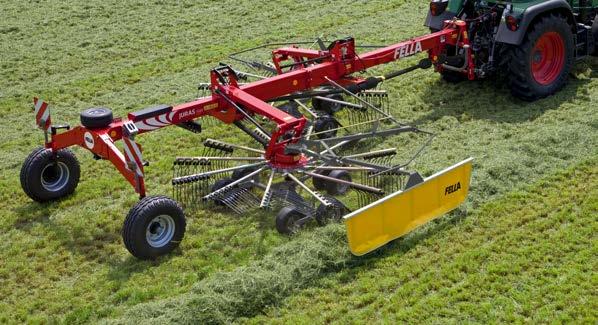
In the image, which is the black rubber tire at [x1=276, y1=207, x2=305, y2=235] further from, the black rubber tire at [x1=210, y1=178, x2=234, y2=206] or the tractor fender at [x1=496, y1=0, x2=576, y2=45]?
the tractor fender at [x1=496, y1=0, x2=576, y2=45]

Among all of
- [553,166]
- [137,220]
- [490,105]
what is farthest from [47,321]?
[490,105]

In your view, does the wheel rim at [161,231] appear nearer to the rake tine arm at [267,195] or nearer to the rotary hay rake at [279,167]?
the rotary hay rake at [279,167]

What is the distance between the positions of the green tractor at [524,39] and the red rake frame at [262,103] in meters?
0.37

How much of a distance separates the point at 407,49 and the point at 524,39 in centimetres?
157

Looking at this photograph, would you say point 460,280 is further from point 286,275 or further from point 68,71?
point 68,71

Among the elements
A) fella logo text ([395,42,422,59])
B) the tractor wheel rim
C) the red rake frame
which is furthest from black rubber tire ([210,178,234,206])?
the tractor wheel rim

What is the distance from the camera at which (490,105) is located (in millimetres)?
9695

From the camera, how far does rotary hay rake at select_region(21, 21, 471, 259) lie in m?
6.62

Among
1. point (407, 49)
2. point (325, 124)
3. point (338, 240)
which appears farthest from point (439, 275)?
point (407, 49)

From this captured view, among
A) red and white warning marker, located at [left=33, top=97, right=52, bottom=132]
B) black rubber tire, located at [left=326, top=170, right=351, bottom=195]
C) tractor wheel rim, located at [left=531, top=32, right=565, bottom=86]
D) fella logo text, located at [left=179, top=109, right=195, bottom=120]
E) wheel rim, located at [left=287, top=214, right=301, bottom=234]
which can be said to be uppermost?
red and white warning marker, located at [left=33, top=97, right=52, bottom=132]

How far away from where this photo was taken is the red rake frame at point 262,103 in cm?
678

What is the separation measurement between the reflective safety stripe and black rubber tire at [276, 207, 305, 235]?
80cm

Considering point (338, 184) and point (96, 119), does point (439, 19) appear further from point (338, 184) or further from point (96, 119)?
point (96, 119)

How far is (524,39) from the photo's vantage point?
30.7ft
